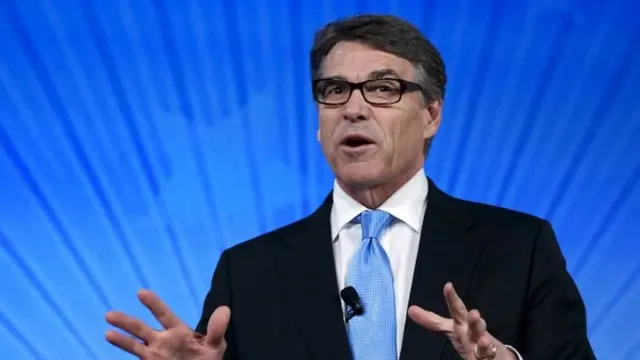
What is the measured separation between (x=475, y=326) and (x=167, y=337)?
53 cm

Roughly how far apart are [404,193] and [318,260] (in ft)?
0.80

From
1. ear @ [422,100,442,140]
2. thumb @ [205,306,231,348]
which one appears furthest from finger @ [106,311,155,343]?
ear @ [422,100,442,140]

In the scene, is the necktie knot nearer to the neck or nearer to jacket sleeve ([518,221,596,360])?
the neck

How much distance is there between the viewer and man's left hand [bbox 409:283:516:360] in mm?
1498

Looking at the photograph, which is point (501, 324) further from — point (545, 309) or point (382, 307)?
point (382, 307)

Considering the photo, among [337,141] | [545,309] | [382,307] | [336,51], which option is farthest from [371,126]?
[545,309]

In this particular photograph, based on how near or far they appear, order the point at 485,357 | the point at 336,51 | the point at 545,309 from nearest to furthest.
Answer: the point at 485,357 → the point at 545,309 → the point at 336,51

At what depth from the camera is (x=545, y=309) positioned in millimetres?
1825

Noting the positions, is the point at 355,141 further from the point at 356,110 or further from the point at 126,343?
the point at 126,343

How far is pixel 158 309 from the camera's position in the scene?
1609 millimetres

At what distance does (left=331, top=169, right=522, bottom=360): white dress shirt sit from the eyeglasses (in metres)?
0.19

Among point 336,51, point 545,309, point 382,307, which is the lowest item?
point 382,307

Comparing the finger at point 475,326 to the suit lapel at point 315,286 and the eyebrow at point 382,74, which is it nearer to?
the suit lapel at point 315,286

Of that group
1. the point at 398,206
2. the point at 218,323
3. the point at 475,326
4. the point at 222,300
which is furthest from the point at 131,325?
the point at 398,206
